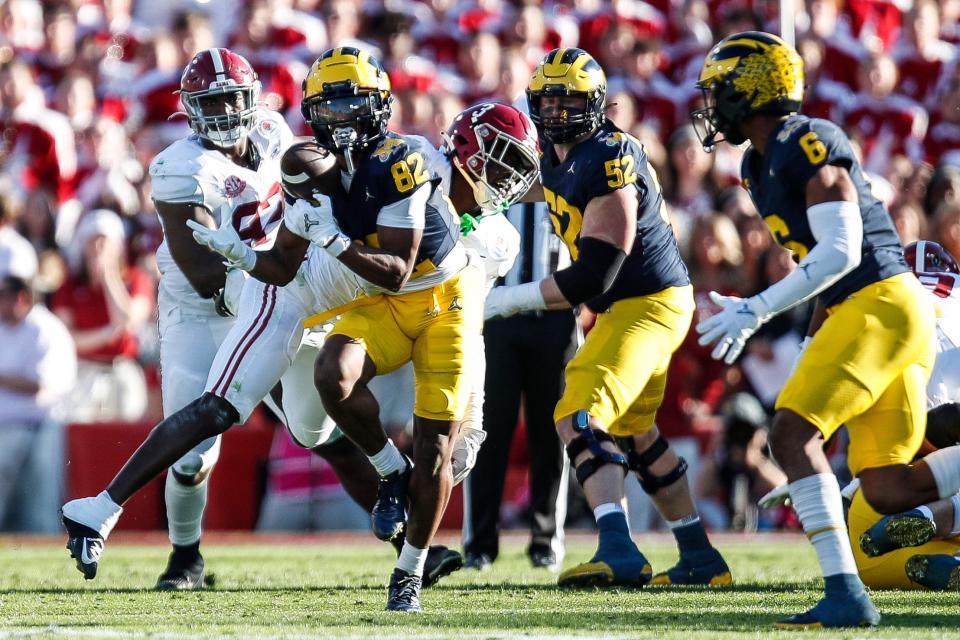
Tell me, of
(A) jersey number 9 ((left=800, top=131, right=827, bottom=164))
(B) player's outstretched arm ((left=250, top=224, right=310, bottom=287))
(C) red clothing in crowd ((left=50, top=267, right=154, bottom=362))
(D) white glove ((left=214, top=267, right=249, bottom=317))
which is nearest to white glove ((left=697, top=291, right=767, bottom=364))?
(A) jersey number 9 ((left=800, top=131, right=827, bottom=164))

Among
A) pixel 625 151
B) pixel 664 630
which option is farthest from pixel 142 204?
pixel 664 630

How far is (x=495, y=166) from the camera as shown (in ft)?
18.6

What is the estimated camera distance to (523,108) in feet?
23.7

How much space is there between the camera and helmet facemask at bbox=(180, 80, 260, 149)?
6.24 metres

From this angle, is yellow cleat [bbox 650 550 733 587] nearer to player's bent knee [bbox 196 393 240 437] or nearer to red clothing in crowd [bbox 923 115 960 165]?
player's bent knee [bbox 196 393 240 437]

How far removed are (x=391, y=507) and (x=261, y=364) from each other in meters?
0.77

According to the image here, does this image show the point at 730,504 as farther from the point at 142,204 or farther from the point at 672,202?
the point at 142,204

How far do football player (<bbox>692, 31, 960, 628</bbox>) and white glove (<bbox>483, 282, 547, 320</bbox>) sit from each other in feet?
3.07

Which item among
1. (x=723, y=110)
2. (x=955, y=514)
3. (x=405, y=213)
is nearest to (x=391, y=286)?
(x=405, y=213)

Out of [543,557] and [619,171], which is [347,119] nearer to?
[619,171]

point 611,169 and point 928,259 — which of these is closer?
point 611,169

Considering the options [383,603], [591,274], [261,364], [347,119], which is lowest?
[383,603]

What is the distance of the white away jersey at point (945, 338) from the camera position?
592 cm

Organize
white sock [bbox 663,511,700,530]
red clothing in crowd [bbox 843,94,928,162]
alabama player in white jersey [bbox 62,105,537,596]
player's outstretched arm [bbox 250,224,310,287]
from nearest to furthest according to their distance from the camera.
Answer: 1. player's outstretched arm [bbox 250,224,310,287]
2. alabama player in white jersey [bbox 62,105,537,596]
3. white sock [bbox 663,511,700,530]
4. red clothing in crowd [bbox 843,94,928,162]
